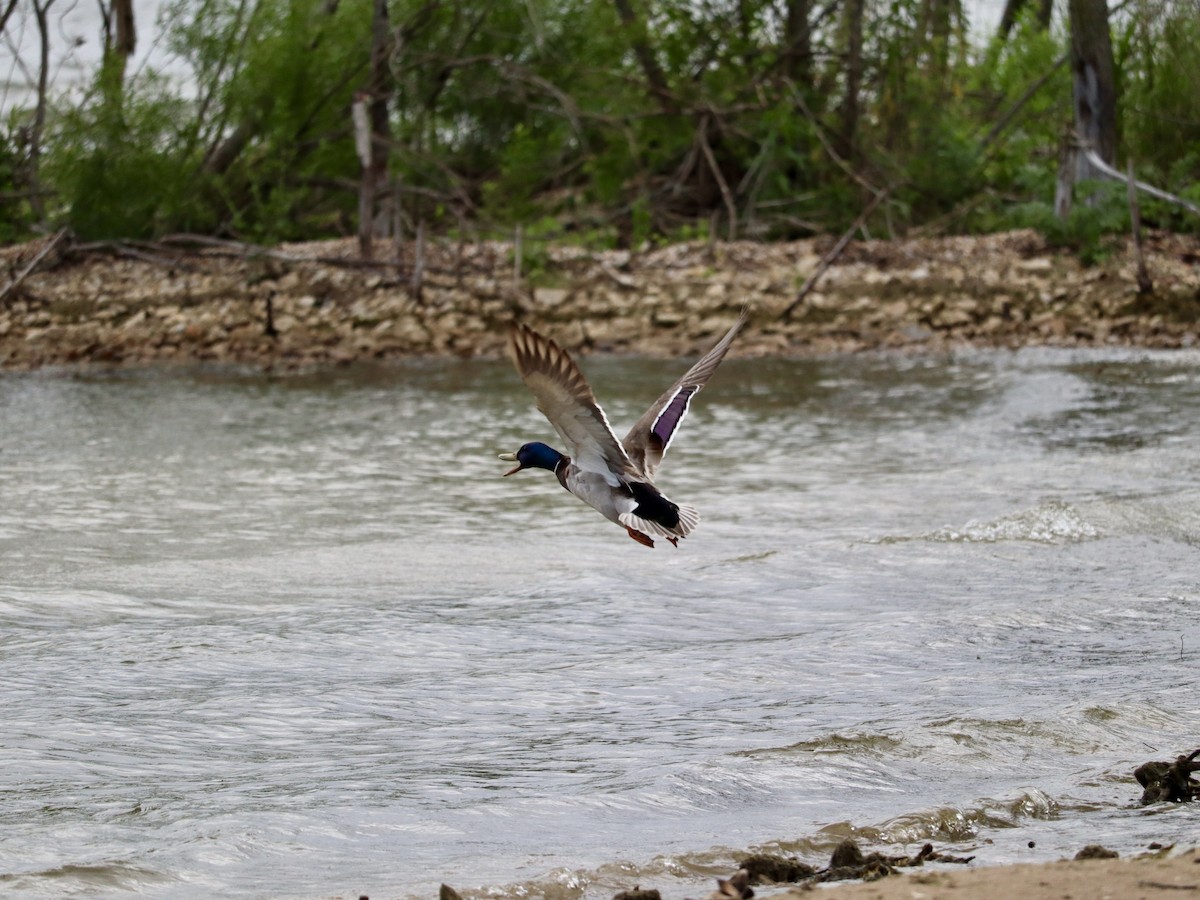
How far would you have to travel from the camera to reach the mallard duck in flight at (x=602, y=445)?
17.4 ft

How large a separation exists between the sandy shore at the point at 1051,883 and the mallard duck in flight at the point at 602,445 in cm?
229

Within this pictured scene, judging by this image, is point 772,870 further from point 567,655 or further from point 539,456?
point 539,456

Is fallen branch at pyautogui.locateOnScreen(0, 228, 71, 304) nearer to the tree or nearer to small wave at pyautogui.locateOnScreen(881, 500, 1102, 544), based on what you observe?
the tree

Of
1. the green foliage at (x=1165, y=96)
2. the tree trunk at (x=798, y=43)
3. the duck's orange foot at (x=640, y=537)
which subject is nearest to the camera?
the duck's orange foot at (x=640, y=537)

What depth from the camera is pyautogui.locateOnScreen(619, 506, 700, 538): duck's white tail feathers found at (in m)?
6.05

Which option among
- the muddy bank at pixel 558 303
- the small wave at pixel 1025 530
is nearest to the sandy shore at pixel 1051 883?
the small wave at pixel 1025 530

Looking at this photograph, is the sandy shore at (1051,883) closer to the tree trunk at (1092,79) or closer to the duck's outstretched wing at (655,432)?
the duck's outstretched wing at (655,432)

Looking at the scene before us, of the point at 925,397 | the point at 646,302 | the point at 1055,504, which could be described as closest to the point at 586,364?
the point at 646,302

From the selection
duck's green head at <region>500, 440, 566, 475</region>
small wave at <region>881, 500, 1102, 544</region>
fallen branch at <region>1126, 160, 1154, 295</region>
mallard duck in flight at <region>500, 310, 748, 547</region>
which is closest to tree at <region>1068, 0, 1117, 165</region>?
fallen branch at <region>1126, 160, 1154, 295</region>

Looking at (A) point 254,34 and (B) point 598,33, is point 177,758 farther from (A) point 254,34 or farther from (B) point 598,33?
(B) point 598,33

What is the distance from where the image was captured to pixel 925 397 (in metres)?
13.1

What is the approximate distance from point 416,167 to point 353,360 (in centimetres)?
326

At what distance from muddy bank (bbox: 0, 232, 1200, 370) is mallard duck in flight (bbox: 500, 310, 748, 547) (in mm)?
9489

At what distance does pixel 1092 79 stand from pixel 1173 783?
1463 centimetres
